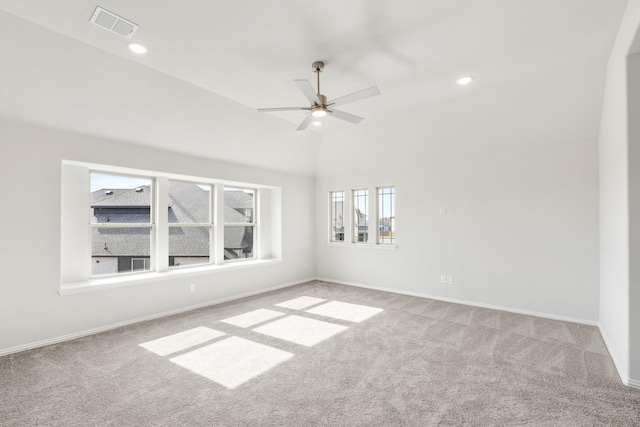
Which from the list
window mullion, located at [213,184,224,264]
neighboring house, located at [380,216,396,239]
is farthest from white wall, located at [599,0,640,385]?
window mullion, located at [213,184,224,264]

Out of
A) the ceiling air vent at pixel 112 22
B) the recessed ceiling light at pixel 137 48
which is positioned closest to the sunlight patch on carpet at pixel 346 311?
the recessed ceiling light at pixel 137 48

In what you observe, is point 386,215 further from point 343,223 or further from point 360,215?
point 343,223

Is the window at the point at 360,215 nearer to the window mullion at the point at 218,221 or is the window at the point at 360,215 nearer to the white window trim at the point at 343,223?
the white window trim at the point at 343,223

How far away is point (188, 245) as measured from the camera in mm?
5219

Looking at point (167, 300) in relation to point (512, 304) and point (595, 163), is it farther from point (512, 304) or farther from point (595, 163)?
point (595, 163)

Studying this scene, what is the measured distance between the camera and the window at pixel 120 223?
420 cm

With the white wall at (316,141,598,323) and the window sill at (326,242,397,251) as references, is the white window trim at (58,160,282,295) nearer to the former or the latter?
the window sill at (326,242,397,251)

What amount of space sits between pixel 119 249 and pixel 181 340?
1.84 meters

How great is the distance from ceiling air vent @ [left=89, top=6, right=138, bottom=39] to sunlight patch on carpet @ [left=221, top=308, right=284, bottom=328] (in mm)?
3431

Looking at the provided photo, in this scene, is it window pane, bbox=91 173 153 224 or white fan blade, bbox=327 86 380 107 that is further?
window pane, bbox=91 173 153 224

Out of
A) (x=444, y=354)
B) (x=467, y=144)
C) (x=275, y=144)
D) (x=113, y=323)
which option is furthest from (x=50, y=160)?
(x=467, y=144)

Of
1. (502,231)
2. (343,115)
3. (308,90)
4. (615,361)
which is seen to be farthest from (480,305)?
Answer: (308,90)

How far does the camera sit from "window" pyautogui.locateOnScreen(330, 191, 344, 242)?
270 inches

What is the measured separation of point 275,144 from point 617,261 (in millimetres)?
4795
